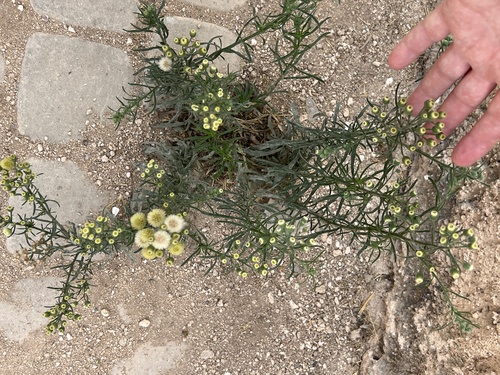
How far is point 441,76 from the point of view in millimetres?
3158

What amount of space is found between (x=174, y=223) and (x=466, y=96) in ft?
6.15

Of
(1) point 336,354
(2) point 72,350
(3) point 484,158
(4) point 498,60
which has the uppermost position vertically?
(4) point 498,60

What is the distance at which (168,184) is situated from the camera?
10.6 ft

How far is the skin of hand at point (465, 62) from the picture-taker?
2.98 meters

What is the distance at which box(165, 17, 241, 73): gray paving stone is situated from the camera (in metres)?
3.76

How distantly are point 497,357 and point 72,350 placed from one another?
2862mm

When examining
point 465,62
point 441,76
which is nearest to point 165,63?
point 441,76

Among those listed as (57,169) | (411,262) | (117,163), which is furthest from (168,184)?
(411,262)

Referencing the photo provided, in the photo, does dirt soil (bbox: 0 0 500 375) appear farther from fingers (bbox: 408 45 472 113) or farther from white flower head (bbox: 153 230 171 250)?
white flower head (bbox: 153 230 171 250)

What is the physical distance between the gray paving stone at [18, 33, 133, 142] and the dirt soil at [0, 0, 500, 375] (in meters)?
0.07

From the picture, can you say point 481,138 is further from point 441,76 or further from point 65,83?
point 65,83

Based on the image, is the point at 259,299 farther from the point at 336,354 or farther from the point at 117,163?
the point at 117,163

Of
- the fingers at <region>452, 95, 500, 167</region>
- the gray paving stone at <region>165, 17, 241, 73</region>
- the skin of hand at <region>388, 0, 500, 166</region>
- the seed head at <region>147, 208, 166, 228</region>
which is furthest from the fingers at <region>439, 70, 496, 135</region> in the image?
the seed head at <region>147, 208, 166, 228</region>

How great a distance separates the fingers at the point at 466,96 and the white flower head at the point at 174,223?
1.72 metres
